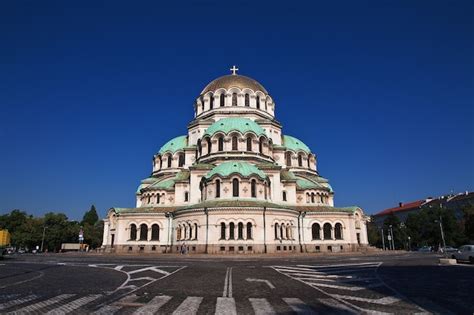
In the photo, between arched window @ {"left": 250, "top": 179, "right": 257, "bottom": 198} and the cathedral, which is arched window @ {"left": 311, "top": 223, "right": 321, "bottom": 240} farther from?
arched window @ {"left": 250, "top": 179, "right": 257, "bottom": 198}

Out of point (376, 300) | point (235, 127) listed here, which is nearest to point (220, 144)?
point (235, 127)

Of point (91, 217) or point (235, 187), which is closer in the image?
point (235, 187)

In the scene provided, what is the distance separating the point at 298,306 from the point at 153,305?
12.2 ft

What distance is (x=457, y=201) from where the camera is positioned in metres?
96.9

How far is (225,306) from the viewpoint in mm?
8914

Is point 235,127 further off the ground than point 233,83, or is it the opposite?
point 233,83

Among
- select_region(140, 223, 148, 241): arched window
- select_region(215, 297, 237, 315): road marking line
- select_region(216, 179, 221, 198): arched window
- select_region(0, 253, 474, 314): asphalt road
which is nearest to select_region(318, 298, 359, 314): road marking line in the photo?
select_region(0, 253, 474, 314): asphalt road

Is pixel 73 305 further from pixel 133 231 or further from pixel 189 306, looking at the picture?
pixel 133 231

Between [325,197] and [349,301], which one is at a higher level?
[325,197]

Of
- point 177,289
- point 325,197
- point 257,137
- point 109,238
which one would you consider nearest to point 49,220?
point 109,238

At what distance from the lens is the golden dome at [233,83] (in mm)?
53650

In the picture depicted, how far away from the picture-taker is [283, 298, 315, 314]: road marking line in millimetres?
8234

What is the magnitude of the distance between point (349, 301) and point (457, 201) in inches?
4142

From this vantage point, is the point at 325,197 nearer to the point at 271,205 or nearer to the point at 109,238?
the point at 271,205
